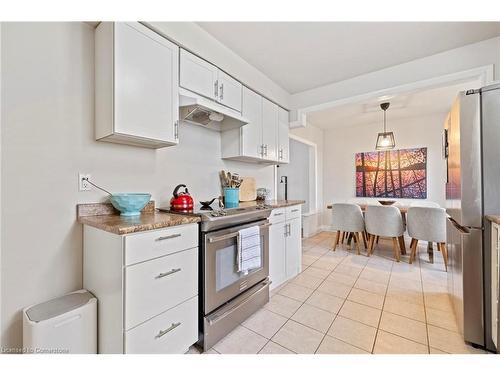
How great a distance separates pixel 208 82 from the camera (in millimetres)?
1927

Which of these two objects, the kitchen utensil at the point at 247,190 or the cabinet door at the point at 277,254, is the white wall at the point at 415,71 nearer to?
the kitchen utensil at the point at 247,190

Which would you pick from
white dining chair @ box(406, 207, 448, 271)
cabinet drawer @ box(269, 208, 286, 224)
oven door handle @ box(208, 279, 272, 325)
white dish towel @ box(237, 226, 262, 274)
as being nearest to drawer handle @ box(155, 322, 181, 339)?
oven door handle @ box(208, 279, 272, 325)

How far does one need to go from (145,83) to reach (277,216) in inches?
67.6

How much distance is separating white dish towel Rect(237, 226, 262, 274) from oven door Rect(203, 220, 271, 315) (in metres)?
Result: 0.04

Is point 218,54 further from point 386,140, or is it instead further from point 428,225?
point 428,225

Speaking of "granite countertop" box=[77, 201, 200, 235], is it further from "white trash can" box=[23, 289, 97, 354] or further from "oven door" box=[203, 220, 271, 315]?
"white trash can" box=[23, 289, 97, 354]

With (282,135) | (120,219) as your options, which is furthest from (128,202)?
(282,135)

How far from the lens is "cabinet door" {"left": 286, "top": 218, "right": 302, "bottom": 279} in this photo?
8.48 ft

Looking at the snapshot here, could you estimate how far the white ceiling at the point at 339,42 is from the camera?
1856 millimetres

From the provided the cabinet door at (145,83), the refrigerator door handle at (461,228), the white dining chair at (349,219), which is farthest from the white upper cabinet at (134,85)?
the white dining chair at (349,219)

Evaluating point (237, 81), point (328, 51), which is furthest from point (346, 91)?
point (237, 81)

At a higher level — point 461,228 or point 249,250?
A: point 461,228

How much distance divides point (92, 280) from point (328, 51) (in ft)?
9.07
